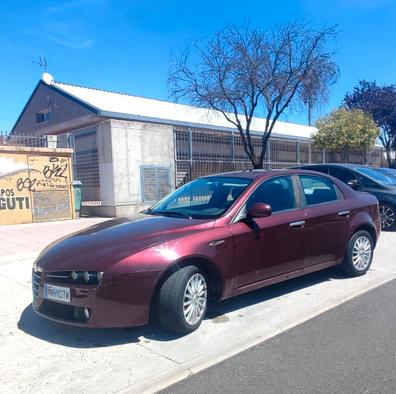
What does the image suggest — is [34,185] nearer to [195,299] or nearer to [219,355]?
[195,299]

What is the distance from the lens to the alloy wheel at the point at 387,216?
9.52 metres

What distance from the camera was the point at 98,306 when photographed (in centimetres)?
354

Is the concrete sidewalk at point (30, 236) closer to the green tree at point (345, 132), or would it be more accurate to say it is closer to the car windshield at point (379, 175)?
the car windshield at point (379, 175)

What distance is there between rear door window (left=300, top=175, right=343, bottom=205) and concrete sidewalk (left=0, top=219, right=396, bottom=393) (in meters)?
1.10

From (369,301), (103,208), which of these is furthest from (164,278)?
(103,208)

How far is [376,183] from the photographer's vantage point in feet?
32.1

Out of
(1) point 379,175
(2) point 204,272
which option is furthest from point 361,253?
(1) point 379,175

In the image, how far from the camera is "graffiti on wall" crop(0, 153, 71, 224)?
1198 centimetres

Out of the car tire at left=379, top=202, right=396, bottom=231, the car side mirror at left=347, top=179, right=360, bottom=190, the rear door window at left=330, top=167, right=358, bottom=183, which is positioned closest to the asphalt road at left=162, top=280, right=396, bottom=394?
the car tire at left=379, top=202, right=396, bottom=231

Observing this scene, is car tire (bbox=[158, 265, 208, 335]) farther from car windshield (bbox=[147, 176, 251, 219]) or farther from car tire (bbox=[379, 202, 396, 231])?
car tire (bbox=[379, 202, 396, 231])

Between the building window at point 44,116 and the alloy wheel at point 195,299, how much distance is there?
78.9 ft

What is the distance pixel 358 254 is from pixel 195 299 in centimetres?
287

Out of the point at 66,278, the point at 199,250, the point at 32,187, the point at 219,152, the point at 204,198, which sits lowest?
the point at 66,278

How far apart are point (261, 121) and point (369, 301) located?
2353cm
